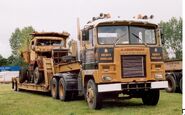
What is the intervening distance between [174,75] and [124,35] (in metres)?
7.91

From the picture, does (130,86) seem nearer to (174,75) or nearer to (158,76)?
(158,76)

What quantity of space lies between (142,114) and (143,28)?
10.5ft

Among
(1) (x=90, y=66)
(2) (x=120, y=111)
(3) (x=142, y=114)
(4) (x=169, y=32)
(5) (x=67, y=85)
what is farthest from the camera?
(4) (x=169, y=32)

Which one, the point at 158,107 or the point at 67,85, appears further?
the point at 67,85

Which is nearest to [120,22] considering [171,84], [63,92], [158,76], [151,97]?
[158,76]

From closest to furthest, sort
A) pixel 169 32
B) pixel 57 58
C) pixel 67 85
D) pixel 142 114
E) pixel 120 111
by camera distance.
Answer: pixel 142 114 → pixel 120 111 → pixel 67 85 → pixel 57 58 → pixel 169 32

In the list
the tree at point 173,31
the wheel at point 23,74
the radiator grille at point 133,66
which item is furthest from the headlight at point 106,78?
the tree at point 173,31

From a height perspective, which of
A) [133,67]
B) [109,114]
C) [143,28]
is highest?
[143,28]

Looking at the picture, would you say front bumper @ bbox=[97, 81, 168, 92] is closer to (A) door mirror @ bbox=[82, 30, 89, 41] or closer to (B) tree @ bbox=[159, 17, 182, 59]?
(A) door mirror @ bbox=[82, 30, 89, 41]

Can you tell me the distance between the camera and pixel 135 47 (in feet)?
43.0

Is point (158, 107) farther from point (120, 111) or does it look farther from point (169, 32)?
point (169, 32)

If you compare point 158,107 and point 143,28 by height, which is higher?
point 143,28

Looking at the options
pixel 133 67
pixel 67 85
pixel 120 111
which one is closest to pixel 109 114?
pixel 120 111

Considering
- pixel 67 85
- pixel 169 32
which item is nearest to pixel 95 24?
pixel 67 85
